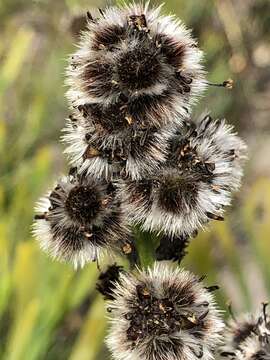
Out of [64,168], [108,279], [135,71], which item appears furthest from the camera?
[64,168]

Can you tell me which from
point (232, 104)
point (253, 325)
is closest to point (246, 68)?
point (232, 104)

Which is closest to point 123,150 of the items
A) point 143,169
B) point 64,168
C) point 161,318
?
point 143,169

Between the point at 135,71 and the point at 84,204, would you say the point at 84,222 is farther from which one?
the point at 135,71

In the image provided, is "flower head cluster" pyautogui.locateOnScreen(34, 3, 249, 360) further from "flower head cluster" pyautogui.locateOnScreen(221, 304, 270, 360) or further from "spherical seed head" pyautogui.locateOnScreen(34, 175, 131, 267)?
"flower head cluster" pyautogui.locateOnScreen(221, 304, 270, 360)

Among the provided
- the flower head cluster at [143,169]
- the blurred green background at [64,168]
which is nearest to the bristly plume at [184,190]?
the flower head cluster at [143,169]

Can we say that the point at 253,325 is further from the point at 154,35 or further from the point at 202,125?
the point at 154,35

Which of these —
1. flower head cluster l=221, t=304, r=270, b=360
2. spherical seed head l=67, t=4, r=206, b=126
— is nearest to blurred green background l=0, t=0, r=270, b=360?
spherical seed head l=67, t=4, r=206, b=126
